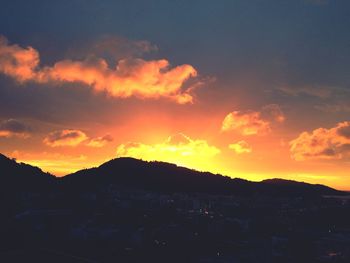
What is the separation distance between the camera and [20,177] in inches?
6289

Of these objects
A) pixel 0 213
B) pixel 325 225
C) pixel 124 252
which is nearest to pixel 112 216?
pixel 0 213

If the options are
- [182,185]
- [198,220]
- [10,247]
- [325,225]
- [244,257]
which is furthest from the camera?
[182,185]

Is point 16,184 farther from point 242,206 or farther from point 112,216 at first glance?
point 242,206

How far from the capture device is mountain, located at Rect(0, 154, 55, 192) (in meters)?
145

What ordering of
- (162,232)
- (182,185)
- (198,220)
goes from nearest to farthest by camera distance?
(162,232), (198,220), (182,185)

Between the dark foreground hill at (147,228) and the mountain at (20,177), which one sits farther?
the mountain at (20,177)

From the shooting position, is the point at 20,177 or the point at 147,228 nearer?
the point at 147,228

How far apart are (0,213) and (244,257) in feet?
219

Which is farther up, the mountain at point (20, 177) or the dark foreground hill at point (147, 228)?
the mountain at point (20, 177)

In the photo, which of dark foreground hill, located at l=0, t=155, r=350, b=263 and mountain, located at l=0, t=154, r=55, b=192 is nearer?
dark foreground hill, located at l=0, t=155, r=350, b=263

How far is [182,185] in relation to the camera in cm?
19975

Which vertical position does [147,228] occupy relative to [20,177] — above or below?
below

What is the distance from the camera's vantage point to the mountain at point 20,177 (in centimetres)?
14518

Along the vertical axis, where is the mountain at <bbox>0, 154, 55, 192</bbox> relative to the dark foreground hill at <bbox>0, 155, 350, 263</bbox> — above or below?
above
